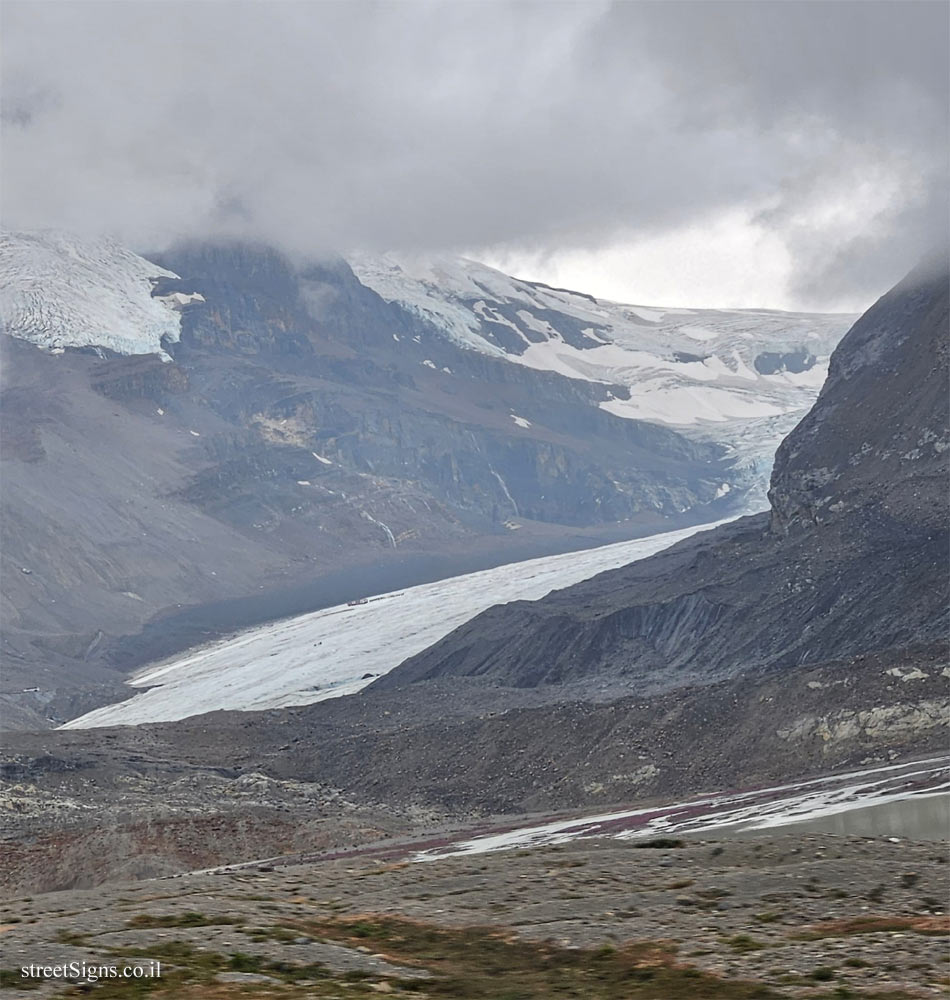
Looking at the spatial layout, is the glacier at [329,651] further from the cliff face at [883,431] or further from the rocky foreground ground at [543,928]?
the rocky foreground ground at [543,928]

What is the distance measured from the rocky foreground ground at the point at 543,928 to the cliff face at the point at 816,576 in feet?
159

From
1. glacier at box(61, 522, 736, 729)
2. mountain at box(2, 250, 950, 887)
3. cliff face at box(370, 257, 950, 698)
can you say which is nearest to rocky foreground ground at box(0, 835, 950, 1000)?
mountain at box(2, 250, 950, 887)

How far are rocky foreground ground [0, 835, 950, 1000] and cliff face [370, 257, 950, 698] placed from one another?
4836 cm

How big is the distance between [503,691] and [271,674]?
42182mm

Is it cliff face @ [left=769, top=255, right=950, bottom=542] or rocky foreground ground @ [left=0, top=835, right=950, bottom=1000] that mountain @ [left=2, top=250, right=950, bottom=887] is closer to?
cliff face @ [left=769, top=255, right=950, bottom=542]

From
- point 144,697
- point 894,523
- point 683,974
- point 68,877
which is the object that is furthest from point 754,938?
point 144,697

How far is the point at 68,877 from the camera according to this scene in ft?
183

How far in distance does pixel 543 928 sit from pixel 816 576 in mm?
70947

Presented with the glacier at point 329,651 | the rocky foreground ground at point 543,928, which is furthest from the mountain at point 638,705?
the rocky foreground ground at point 543,928

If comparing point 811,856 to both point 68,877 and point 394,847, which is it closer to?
point 394,847

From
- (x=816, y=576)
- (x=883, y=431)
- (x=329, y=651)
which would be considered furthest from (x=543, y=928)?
(x=329, y=651)

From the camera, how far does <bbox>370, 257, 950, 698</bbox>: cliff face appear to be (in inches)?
3462

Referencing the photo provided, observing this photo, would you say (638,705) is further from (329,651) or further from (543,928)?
(329,651)

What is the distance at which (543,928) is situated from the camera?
27.2 m
